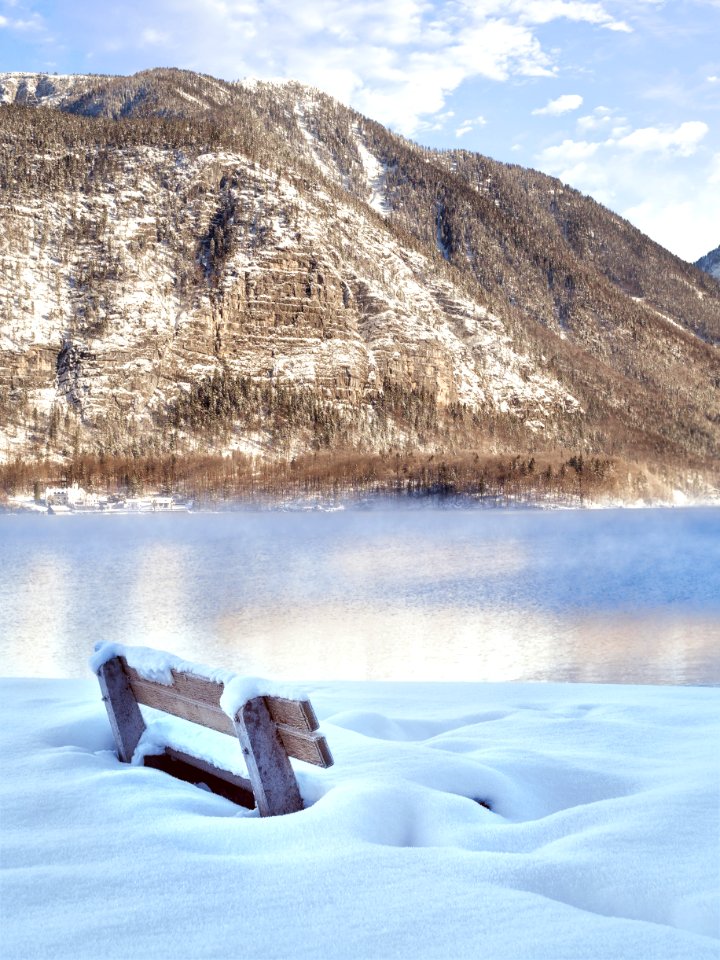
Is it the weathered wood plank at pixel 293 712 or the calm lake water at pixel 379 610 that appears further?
the calm lake water at pixel 379 610

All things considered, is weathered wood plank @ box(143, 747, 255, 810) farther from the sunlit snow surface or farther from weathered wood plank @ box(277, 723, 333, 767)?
weathered wood plank @ box(277, 723, 333, 767)

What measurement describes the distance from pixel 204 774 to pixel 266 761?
1.51 meters

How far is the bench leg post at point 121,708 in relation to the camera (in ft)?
20.2

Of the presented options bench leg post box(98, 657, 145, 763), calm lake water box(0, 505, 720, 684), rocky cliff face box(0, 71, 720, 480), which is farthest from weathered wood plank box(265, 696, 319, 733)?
rocky cliff face box(0, 71, 720, 480)

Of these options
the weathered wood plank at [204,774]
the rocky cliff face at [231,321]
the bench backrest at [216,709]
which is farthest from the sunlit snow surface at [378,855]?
the rocky cliff face at [231,321]

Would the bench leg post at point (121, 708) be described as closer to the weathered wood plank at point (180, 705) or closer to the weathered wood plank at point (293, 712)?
the weathered wood plank at point (180, 705)

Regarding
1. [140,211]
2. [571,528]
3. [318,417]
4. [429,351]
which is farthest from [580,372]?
[571,528]

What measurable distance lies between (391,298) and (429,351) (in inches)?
437

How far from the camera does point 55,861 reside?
4.09 m

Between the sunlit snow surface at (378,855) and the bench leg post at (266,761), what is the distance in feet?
0.92

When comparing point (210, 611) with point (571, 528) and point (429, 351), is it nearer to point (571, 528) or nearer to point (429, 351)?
point (571, 528)

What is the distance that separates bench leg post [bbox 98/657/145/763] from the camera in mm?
6148

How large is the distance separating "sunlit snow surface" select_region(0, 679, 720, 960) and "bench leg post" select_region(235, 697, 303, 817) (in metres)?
0.28

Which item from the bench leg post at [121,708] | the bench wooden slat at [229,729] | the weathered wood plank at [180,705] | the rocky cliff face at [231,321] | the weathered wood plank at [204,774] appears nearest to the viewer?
the bench wooden slat at [229,729]
